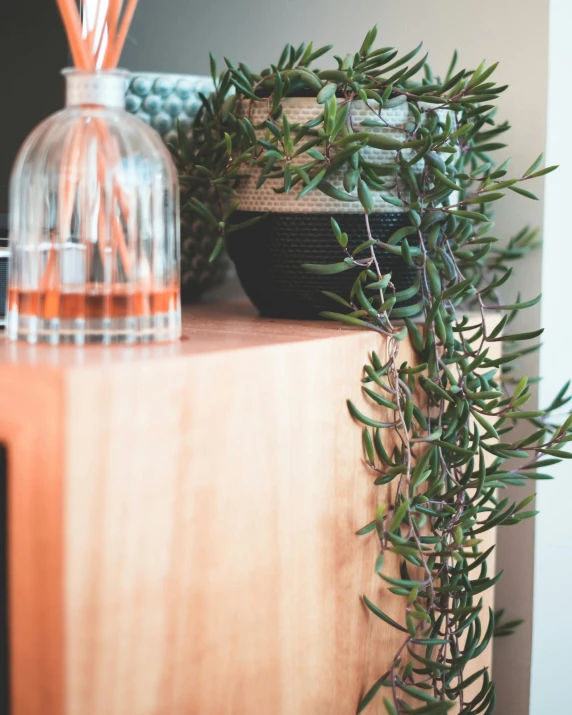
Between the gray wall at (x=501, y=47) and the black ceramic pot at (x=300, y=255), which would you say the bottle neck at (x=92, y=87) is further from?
the gray wall at (x=501, y=47)

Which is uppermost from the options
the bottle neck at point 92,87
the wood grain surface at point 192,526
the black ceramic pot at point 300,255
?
the bottle neck at point 92,87

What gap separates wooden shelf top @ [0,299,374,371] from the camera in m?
0.49

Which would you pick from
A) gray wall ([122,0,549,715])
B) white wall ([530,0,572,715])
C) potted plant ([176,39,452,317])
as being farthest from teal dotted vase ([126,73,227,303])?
white wall ([530,0,572,715])

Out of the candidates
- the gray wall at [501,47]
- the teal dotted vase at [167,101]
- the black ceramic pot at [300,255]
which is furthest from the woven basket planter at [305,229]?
the gray wall at [501,47]

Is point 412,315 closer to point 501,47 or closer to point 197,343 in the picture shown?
point 197,343

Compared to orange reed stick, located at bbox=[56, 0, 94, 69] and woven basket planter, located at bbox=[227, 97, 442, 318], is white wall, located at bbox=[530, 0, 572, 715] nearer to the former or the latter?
woven basket planter, located at bbox=[227, 97, 442, 318]

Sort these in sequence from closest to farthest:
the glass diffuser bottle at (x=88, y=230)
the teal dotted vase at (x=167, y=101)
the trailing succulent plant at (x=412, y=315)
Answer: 1. the glass diffuser bottle at (x=88, y=230)
2. the trailing succulent plant at (x=412, y=315)
3. the teal dotted vase at (x=167, y=101)

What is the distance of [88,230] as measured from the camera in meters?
0.58

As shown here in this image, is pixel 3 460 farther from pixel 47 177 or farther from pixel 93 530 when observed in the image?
pixel 47 177

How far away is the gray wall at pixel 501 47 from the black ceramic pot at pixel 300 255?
287 mm

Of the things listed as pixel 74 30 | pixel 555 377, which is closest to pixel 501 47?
pixel 555 377

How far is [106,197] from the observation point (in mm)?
579

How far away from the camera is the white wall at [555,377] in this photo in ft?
3.16

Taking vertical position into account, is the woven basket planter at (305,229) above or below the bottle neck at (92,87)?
below
